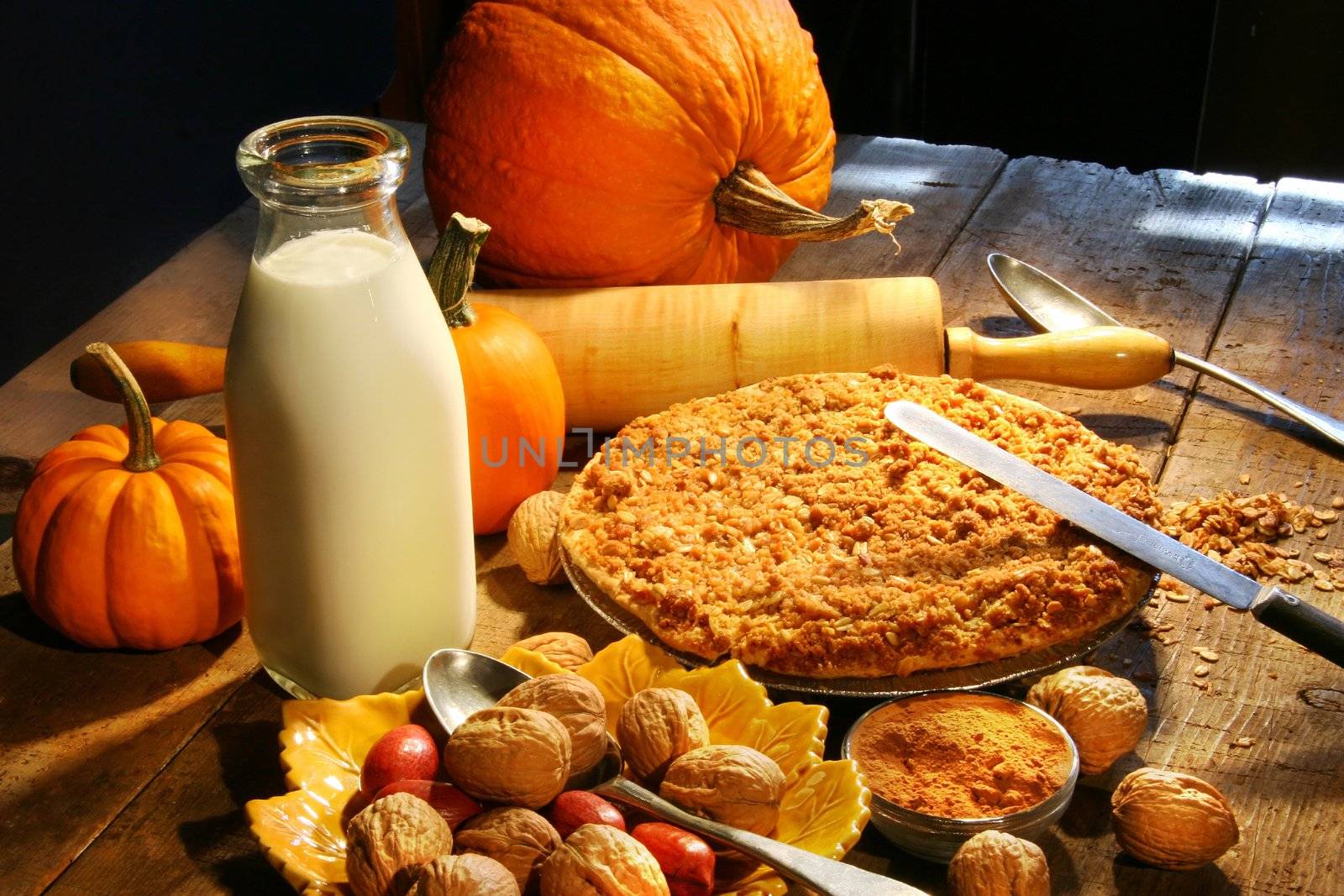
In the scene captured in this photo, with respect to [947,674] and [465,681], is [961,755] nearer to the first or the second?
[947,674]

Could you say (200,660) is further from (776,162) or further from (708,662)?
(776,162)

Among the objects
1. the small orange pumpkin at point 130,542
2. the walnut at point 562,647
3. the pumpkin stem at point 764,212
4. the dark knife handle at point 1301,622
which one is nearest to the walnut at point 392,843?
the walnut at point 562,647

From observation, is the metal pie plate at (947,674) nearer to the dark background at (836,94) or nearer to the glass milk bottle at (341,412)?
the glass milk bottle at (341,412)

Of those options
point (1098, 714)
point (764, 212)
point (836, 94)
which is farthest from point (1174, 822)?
point (836, 94)

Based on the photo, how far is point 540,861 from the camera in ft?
2.70

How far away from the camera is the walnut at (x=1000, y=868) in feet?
2.73

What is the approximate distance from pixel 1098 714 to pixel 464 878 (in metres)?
0.46

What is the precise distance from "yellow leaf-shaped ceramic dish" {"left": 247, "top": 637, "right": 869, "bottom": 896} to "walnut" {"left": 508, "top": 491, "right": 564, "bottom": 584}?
0.63 feet

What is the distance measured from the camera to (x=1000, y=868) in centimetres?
83

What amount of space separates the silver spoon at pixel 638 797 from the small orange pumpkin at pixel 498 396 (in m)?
0.29

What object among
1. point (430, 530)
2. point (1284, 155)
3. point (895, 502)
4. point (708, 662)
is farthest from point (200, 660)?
point (1284, 155)

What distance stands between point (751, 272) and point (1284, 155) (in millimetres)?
1660

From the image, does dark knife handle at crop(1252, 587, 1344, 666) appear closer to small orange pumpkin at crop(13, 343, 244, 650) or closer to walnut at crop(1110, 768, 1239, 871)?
walnut at crop(1110, 768, 1239, 871)

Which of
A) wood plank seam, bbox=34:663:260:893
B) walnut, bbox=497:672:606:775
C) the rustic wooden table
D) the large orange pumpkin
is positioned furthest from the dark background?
walnut, bbox=497:672:606:775
